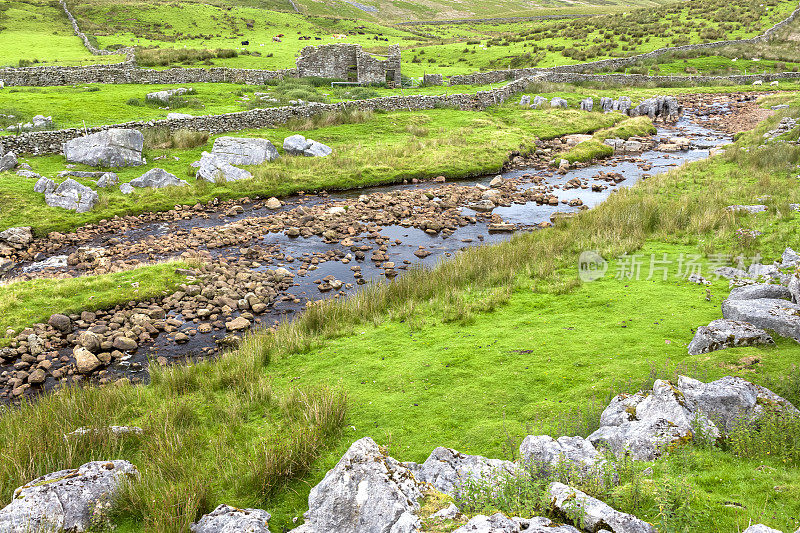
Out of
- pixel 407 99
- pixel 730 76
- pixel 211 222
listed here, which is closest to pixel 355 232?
pixel 211 222

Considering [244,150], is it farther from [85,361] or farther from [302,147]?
[85,361]

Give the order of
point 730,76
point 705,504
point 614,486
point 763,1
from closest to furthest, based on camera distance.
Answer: point 705,504 → point 614,486 → point 730,76 → point 763,1

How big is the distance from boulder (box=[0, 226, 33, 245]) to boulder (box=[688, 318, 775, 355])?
21.8 meters

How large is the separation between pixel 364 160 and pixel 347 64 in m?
20.9

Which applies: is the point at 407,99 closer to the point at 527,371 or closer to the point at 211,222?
the point at 211,222

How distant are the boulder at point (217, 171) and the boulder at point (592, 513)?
76.7ft

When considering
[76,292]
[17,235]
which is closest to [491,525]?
[76,292]

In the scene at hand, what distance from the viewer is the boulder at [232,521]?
525cm

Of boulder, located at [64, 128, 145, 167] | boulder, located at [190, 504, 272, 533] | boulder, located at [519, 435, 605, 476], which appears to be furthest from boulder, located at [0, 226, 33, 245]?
boulder, located at [519, 435, 605, 476]

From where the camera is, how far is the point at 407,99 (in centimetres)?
3681

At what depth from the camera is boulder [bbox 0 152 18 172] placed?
73.9ft

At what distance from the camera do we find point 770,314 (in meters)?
7.78

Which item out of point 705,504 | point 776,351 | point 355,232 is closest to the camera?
point 705,504

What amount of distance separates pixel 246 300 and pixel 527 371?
29.9ft
